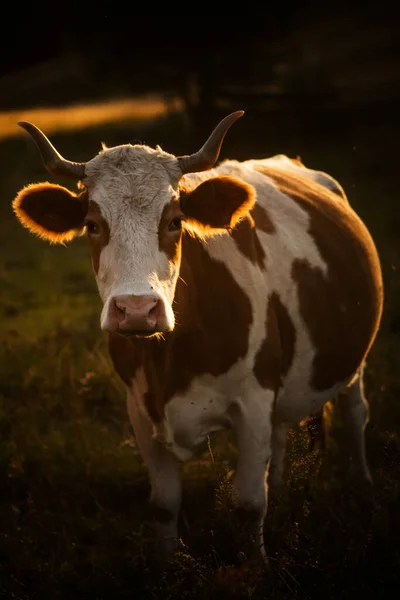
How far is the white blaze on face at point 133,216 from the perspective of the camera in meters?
3.61

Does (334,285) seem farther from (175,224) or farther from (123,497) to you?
(123,497)

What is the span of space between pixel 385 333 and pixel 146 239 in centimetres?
424

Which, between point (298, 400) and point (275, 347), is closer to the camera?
point (275, 347)

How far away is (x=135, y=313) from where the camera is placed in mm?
3467

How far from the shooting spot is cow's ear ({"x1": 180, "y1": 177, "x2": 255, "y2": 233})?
4.07 m

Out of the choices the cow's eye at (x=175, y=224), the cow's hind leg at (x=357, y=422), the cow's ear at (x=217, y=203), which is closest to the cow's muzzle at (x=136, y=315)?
the cow's eye at (x=175, y=224)

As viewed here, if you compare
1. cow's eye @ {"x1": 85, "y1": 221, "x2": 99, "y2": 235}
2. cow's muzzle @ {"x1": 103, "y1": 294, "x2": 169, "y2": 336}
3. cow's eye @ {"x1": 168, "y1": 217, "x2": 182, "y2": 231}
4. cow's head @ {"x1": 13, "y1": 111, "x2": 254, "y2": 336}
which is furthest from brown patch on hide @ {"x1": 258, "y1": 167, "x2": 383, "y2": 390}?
cow's muzzle @ {"x1": 103, "y1": 294, "x2": 169, "y2": 336}

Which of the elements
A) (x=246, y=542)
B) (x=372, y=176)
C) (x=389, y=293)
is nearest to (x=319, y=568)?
(x=246, y=542)

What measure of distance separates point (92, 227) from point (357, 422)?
8.09ft

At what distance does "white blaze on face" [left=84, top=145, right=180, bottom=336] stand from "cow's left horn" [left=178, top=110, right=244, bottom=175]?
0.05m

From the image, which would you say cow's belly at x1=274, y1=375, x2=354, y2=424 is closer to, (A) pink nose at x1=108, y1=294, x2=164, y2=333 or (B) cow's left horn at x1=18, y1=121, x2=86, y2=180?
(A) pink nose at x1=108, y1=294, x2=164, y2=333

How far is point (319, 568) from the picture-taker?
12.6 feet

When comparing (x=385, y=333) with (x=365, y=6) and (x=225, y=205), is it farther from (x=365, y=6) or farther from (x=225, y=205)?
(x=365, y=6)

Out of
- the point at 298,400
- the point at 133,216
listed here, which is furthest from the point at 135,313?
the point at 298,400
